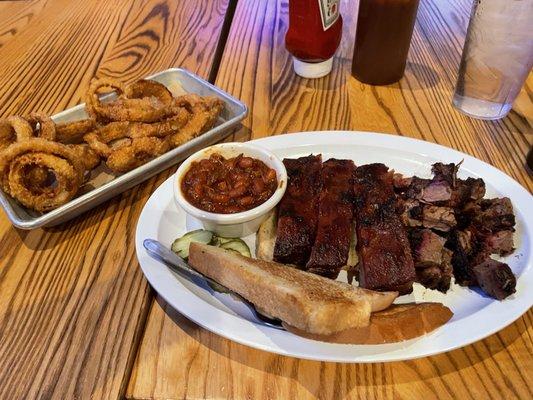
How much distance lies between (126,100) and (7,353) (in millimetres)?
1274

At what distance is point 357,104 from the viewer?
2566mm

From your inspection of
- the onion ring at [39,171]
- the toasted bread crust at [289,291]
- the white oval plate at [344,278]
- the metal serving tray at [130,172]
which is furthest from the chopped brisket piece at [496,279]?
the onion ring at [39,171]

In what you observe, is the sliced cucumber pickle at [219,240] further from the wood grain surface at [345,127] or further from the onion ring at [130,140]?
the onion ring at [130,140]

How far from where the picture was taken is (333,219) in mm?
1678

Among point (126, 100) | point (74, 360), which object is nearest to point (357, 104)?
point (126, 100)

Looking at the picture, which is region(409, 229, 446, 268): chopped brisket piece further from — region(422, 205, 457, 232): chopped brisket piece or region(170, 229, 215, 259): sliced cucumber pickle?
region(170, 229, 215, 259): sliced cucumber pickle

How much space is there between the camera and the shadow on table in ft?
4.43

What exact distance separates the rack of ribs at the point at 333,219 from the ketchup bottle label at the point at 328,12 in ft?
3.24

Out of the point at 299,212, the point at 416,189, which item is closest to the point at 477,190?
the point at 416,189

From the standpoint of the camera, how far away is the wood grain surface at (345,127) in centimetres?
135

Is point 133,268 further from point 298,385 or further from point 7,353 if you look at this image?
point 298,385

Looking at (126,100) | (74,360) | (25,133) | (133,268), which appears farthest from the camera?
(126,100)

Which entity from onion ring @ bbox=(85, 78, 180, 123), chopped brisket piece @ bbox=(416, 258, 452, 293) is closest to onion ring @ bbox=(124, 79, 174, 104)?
onion ring @ bbox=(85, 78, 180, 123)

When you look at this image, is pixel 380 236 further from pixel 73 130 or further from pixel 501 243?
pixel 73 130
